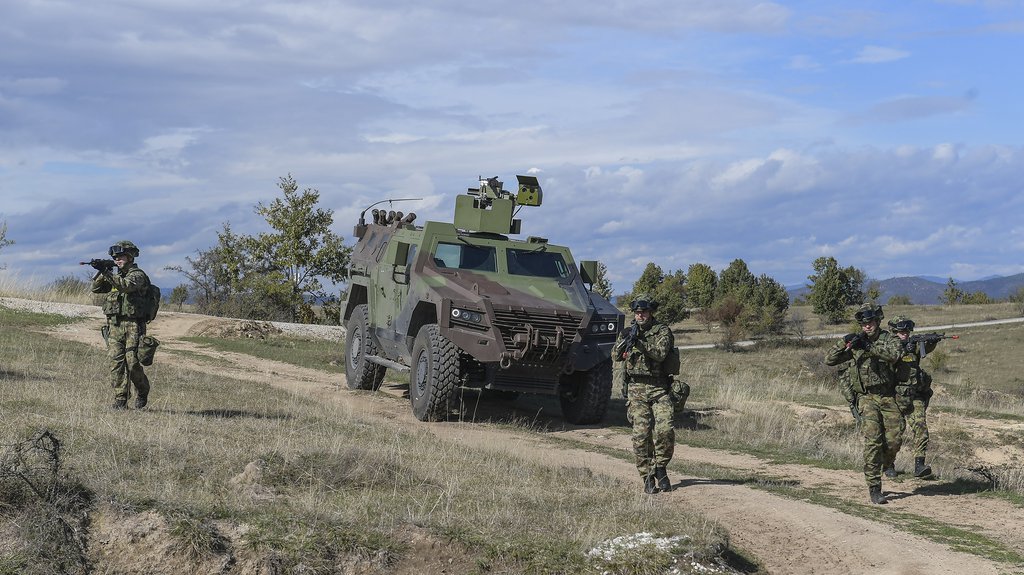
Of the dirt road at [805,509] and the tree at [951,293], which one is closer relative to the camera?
the dirt road at [805,509]

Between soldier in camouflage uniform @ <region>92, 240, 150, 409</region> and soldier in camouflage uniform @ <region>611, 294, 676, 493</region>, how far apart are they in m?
5.16

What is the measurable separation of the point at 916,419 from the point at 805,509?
3.10m

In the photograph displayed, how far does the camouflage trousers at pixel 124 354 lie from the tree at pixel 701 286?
47.4 meters

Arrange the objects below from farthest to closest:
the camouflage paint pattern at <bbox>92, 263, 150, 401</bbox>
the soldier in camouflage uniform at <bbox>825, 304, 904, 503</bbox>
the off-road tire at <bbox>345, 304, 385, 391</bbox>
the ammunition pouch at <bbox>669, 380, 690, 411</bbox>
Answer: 1. the off-road tire at <bbox>345, 304, 385, 391</bbox>
2. the camouflage paint pattern at <bbox>92, 263, 150, 401</bbox>
3. the soldier in camouflage uniform at <bbox>825, 304, 904, 503</bbox>
4. the ammunition pouch at <bbox>669, 380, 690, 411</bbox>

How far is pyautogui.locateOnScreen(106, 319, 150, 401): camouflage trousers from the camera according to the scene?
36.4 ft

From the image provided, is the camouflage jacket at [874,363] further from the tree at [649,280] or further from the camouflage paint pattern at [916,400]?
the tree at [649,280]

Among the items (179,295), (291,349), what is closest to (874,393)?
(291,349)

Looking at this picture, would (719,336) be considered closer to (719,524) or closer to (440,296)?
(440,296)

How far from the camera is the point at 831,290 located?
53031 mm

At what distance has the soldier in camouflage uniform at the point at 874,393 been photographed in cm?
938

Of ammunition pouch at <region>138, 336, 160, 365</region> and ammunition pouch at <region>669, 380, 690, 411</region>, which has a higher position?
ammunition pouch at <region>138, 336, 160, 365</region>

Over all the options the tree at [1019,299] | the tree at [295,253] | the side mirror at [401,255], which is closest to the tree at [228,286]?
the tree at [295,253]

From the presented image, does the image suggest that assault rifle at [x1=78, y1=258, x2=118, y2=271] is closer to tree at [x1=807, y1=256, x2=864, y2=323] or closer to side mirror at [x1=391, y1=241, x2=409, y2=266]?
side mirror at [x1=391, y1=241, x2=409, y2=266]

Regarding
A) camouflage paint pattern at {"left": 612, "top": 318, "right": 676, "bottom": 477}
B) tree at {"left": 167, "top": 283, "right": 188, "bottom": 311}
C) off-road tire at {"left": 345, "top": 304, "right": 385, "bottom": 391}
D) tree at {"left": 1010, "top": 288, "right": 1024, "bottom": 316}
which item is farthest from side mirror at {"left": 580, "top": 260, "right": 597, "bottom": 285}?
tree at {"left": 1010, "top": 288, "right": 1024, "bottom": 316}
